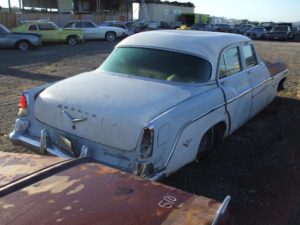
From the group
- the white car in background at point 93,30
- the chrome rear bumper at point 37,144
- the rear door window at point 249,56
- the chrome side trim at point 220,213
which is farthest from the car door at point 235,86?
the white car in background at point 93,30

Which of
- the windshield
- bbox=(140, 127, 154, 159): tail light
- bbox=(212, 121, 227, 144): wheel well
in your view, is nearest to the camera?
bbox=(140, 127, 154, 159): tail light

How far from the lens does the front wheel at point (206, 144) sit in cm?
446

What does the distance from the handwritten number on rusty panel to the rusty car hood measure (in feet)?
4.30

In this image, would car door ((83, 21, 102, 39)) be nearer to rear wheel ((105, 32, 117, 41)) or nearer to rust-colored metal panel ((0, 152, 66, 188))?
rear wheel ((105, 32, 117, 41))

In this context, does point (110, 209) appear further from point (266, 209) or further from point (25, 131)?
point (25, 131)

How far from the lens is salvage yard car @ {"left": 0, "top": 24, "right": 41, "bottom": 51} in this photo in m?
18.3

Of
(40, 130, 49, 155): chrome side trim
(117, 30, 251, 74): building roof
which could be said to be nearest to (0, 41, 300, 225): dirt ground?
(40, 130, 49, 155): chrome side trim

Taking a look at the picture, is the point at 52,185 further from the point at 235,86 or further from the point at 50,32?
the point at 50,32

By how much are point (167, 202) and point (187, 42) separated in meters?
3.11

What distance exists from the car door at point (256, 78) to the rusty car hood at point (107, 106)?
1915mm

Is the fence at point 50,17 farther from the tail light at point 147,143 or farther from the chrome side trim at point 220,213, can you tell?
the chrome side trim at point 220,213

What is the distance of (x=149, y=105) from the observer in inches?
147

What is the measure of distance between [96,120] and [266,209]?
1936 millimetres

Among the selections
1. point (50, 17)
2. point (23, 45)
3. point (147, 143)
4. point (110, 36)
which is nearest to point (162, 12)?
point (50, 17)
